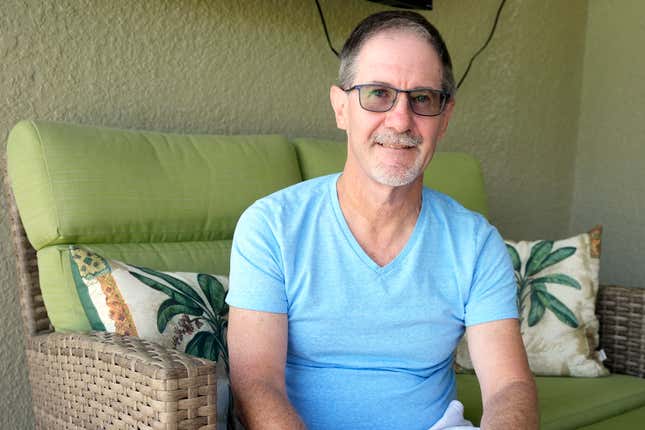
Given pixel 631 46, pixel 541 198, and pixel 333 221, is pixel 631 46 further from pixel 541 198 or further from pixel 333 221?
pixel 333 221

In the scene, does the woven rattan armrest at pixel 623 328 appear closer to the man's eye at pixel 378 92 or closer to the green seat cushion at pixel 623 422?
the green seat cushion at pixel 623 422

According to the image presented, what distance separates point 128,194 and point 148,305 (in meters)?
0.33

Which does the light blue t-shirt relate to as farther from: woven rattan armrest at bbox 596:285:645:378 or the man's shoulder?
woven rattan armrest at bbox 596:285:645:378

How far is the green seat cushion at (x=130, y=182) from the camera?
1.57 m

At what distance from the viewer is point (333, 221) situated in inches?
56.9

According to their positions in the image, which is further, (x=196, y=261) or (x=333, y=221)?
(x=196, y=261)

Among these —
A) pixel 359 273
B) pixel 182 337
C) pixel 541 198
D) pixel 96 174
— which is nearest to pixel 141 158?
pixel 96 174

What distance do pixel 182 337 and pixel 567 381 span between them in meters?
1.21

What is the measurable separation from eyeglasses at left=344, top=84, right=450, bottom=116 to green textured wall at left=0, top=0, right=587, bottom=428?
822mm

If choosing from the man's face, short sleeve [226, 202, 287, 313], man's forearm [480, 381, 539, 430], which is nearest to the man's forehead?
the man's face

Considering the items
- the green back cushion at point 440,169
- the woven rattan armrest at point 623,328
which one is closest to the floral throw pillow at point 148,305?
the green back cushion at point 440,169

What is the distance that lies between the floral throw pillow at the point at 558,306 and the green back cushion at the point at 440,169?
0.23m

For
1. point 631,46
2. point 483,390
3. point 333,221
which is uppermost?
point 631,46

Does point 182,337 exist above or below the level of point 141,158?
below
